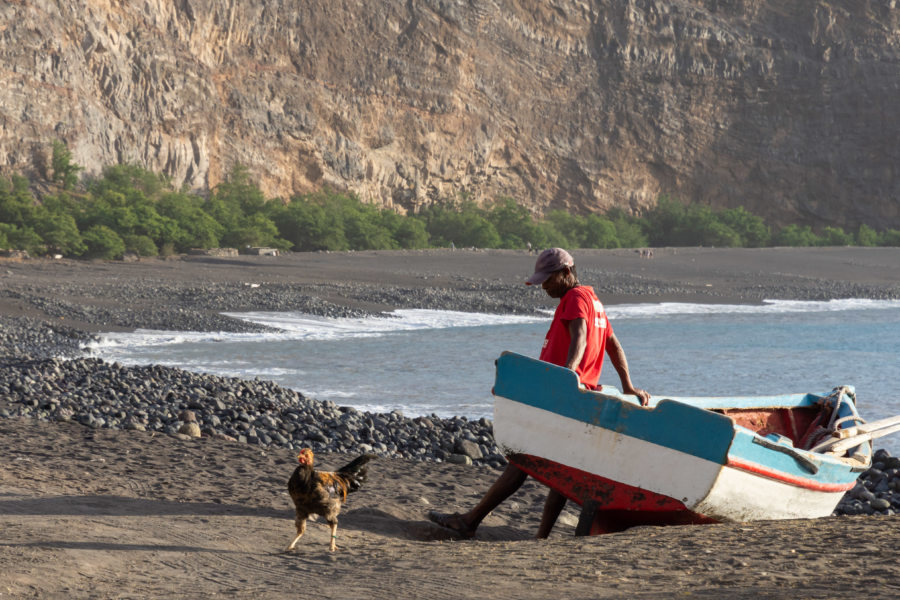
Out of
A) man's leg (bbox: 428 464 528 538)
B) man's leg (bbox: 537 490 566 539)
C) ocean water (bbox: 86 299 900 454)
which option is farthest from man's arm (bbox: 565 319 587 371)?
ocean water (bbox: 86 299 900 454)

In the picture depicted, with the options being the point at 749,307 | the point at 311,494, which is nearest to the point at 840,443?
the point at 311,494

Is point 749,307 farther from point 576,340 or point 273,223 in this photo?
point 576,340

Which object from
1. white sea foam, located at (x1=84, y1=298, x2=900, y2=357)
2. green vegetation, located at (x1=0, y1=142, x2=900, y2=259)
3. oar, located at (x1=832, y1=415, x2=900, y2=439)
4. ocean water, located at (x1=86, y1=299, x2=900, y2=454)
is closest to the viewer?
oar, located at (x1=832, y1=415, x2=900, y2=439)

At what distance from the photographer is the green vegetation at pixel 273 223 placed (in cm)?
3056

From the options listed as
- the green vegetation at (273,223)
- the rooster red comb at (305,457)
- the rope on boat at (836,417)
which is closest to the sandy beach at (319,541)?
the rooster red comb at (305,457)

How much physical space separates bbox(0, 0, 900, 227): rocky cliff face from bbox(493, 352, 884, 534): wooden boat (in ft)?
112

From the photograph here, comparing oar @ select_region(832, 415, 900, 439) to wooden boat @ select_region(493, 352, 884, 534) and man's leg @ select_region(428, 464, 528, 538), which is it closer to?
wooden boat @ select_region(493, 352, 884, 534)

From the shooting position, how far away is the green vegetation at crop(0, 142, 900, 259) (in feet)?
100

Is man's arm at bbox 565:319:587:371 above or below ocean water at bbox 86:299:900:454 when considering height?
above

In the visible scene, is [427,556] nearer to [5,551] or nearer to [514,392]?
[514,392]

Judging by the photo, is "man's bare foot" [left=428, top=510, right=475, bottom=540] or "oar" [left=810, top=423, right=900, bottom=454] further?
"oar" [left=810, top=423, right=900, bottom=454]

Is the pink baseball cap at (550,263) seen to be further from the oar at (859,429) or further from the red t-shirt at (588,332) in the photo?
the oar at (859,429)

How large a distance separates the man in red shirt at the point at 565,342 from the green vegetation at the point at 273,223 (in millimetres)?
26121

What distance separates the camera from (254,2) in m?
47.0
